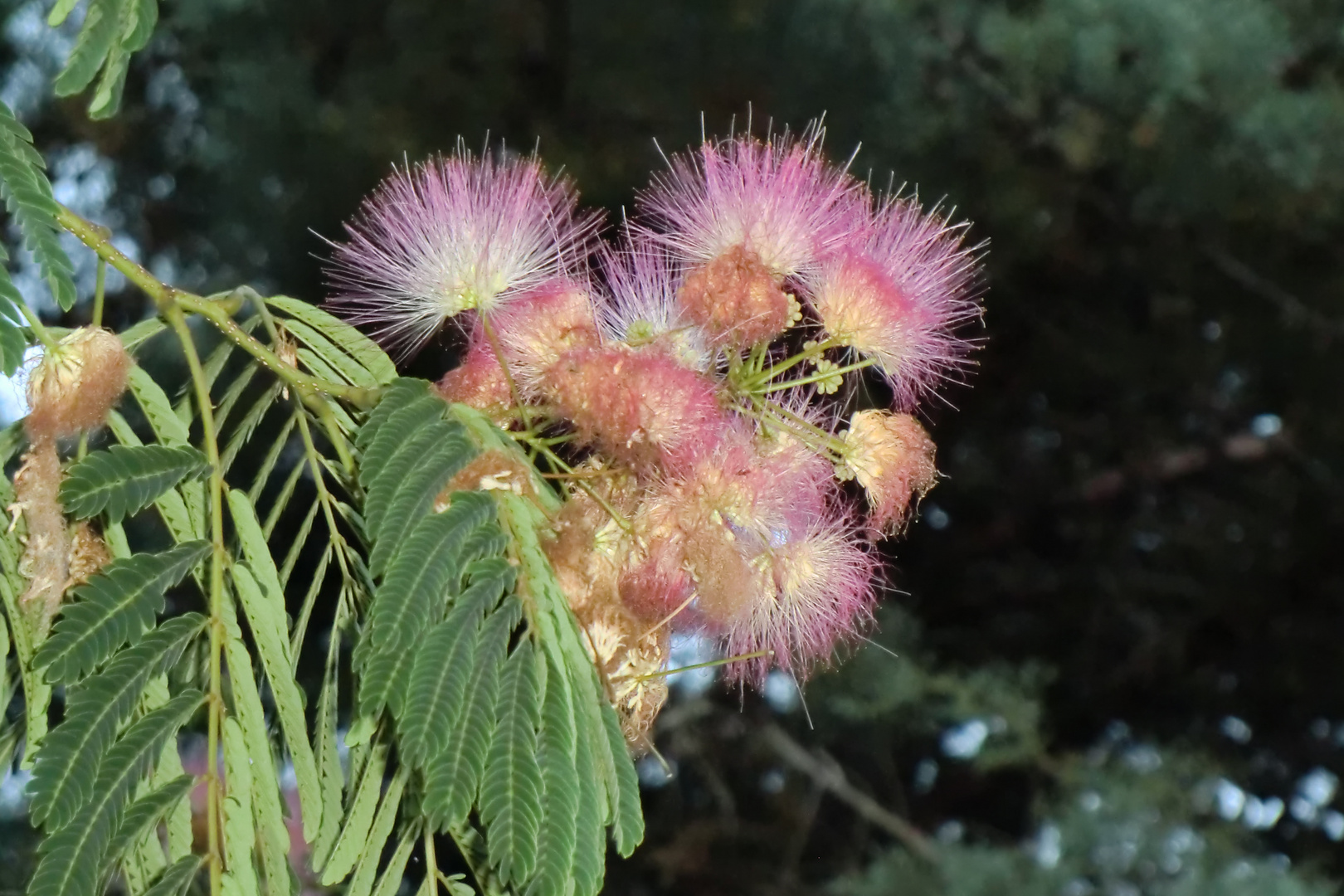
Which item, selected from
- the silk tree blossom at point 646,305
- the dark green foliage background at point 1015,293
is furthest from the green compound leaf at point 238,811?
the dark green foliage background at point 1015,293

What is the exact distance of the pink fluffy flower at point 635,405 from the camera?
819 mm

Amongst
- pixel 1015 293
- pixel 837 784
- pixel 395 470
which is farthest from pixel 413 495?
pixel 837 784

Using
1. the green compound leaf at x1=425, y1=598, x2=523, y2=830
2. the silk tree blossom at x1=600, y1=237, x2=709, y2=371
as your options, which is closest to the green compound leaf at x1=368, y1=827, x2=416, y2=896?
the green compound leaf at x1=425, y1=598, x2=523, y2=830

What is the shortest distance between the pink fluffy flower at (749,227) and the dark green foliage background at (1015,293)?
1929 mm

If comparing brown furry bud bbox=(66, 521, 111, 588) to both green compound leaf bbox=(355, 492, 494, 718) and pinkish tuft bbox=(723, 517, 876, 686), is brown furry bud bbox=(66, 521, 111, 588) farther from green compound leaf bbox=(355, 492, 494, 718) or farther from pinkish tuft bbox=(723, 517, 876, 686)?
pinkish tuft bbox=(723, 517, 876, 686)

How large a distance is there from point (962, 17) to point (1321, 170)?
0.81m

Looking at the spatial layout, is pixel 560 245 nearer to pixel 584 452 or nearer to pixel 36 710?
pixel 584 452

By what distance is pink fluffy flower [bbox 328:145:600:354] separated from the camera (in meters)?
0.98

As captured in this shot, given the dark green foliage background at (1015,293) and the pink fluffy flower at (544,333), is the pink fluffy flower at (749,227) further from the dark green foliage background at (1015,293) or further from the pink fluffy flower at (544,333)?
the dark green foliage background at (1015,293)

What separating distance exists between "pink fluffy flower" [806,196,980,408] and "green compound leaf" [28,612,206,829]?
0.47 metres

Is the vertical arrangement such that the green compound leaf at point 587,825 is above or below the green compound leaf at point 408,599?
below

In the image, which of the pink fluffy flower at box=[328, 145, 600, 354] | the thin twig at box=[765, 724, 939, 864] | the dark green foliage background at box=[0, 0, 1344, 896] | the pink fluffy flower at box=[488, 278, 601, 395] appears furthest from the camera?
the thin twig at box=[765, 724, 939, 864]

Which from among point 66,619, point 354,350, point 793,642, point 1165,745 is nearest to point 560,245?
point 354,350

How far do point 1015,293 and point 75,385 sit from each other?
9.91ft
